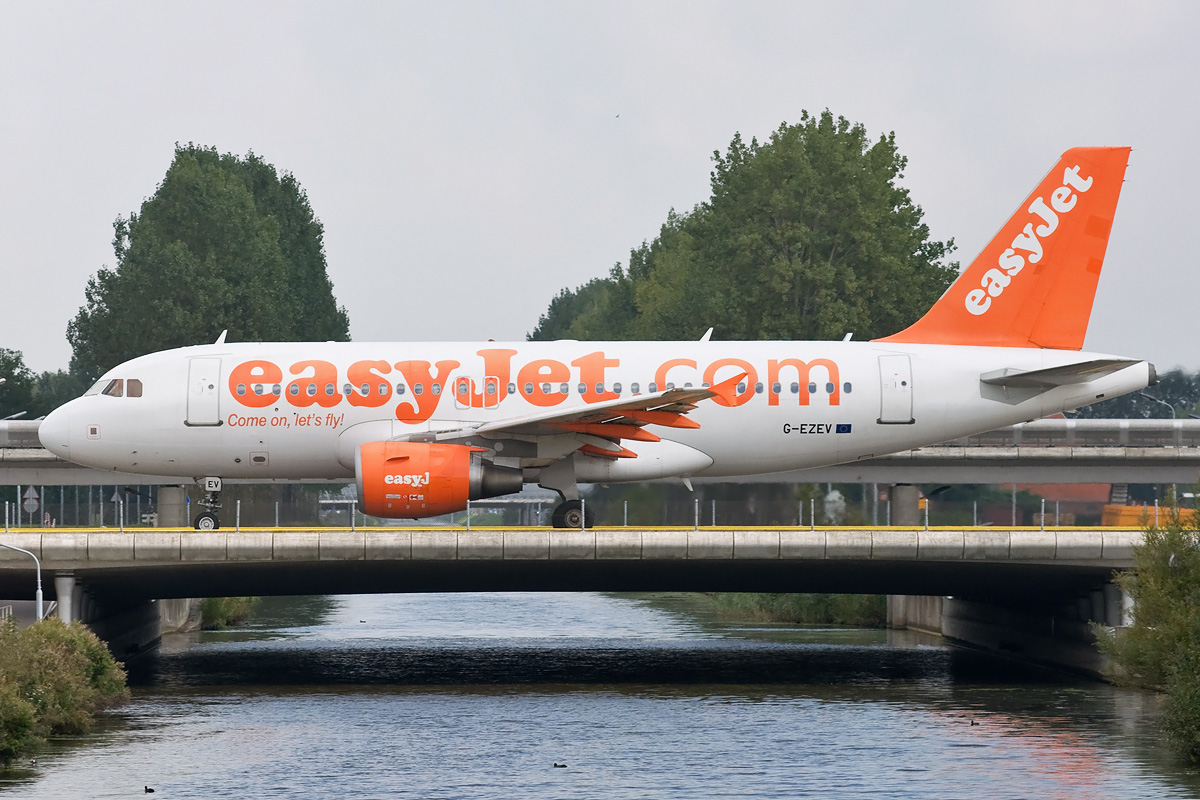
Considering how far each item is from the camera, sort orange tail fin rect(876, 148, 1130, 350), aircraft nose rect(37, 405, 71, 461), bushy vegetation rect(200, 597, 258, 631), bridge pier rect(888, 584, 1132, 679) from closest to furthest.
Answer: aircraft nose rect(37, 405, 71, 461) → orange tail fin rect(876, 148, 1130, 350) → bridge pier rect(888, 584, 1132, 679) → bushy vegetation rect(200, 597, 258, 631)

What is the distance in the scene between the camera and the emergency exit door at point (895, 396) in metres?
51.6

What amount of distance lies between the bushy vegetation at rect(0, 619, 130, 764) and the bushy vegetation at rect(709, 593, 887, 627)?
143ft

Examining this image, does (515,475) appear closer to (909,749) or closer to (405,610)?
(909,749)

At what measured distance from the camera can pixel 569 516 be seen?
172ft

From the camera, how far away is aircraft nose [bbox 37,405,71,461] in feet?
170

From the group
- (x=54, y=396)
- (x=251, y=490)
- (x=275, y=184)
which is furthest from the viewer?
(x=54, y=396)

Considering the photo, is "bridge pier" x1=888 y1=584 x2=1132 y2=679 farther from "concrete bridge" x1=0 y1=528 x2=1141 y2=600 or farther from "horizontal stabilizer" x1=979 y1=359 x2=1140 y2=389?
"horizontal stabilizer" x1=979 y1=359 x2=1140 y2=389

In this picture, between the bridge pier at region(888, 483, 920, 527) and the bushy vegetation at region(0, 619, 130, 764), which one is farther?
the bridge pier at region(888, 483, 920, 527)

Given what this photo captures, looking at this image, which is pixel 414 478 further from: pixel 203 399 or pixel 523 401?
pixel 203 399

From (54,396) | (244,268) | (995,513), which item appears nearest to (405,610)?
(244,268)

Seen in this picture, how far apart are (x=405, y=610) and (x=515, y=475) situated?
57404mm

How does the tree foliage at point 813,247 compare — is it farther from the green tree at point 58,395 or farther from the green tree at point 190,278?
the green tree at point 58,395

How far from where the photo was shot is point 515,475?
49.7 m

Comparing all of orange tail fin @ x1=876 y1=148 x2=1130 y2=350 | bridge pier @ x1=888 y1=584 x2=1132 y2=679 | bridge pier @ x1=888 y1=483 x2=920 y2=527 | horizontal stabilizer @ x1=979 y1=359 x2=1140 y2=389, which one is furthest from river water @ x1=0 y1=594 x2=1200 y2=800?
orange tail fin @ x1=876 y1=148 x2=1130 y2=350
